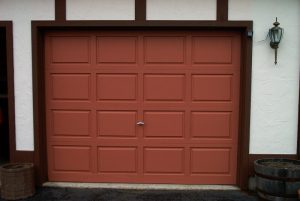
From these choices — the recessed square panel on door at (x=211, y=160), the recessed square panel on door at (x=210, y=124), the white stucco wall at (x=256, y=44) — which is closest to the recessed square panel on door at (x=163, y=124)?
the recessed square panel on door at (x=210, y=124)

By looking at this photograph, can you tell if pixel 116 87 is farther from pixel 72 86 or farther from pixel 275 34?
pixel 275 34

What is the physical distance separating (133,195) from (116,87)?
1509mm

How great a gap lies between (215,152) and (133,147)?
1179mm

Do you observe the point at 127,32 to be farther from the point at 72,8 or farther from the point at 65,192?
the point at 65,192

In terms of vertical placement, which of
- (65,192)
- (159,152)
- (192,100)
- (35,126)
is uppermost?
(192,100)

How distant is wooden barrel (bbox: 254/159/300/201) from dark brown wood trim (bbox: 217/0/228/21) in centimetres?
196

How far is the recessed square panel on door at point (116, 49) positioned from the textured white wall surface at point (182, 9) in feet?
1.64

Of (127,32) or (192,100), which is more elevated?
(127,32)

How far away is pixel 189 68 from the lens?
193 inches

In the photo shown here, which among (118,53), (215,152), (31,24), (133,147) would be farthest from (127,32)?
(215,152)

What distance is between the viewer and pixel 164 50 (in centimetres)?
488

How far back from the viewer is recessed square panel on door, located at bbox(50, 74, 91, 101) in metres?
4.96

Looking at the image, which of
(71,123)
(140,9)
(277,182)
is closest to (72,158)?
(71,123)

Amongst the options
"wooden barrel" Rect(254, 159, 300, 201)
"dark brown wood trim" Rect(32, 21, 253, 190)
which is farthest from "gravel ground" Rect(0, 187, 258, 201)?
"wooden barrel" Rect(254, 159, 300, 201)
